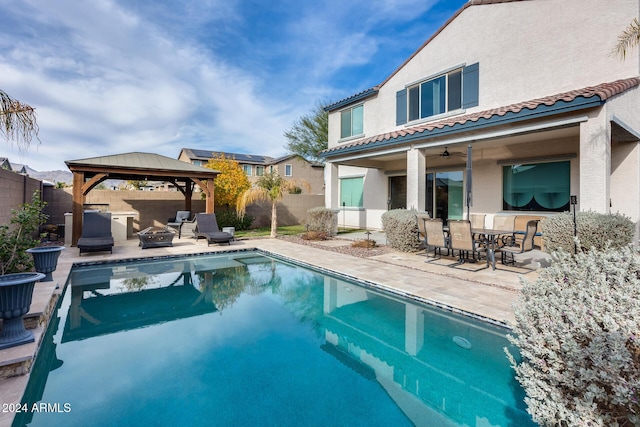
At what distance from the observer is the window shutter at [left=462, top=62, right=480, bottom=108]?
11508 mm

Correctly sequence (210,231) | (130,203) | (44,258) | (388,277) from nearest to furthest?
(44,258)
(388,277)
(210,231)
(130,203)

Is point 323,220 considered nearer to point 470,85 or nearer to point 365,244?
point 365,244

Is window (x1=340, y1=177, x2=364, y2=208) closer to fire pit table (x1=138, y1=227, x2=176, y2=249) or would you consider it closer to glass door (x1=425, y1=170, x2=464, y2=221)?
glass door (x1=425, y1=170, x2=464, y2=221)

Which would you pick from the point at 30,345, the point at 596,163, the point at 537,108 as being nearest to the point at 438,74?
the point at 537,108

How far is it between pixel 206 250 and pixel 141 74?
9287mm

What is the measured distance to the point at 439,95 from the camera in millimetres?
12727

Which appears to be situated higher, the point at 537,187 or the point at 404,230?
the point at 537,187

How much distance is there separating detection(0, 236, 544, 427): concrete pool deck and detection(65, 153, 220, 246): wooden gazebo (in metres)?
1.88

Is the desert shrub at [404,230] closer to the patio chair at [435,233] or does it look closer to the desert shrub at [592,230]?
the patio chair at [435,233]

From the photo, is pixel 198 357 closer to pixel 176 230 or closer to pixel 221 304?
pixel 221 304

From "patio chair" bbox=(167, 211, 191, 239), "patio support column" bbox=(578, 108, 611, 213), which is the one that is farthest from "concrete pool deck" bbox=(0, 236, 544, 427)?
"patio chair" bbox=(167, 211, 191, 239)

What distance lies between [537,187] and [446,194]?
3.71 metres

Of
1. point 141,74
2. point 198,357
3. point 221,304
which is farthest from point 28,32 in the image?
point 198,357

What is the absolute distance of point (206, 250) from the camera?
1162cm
